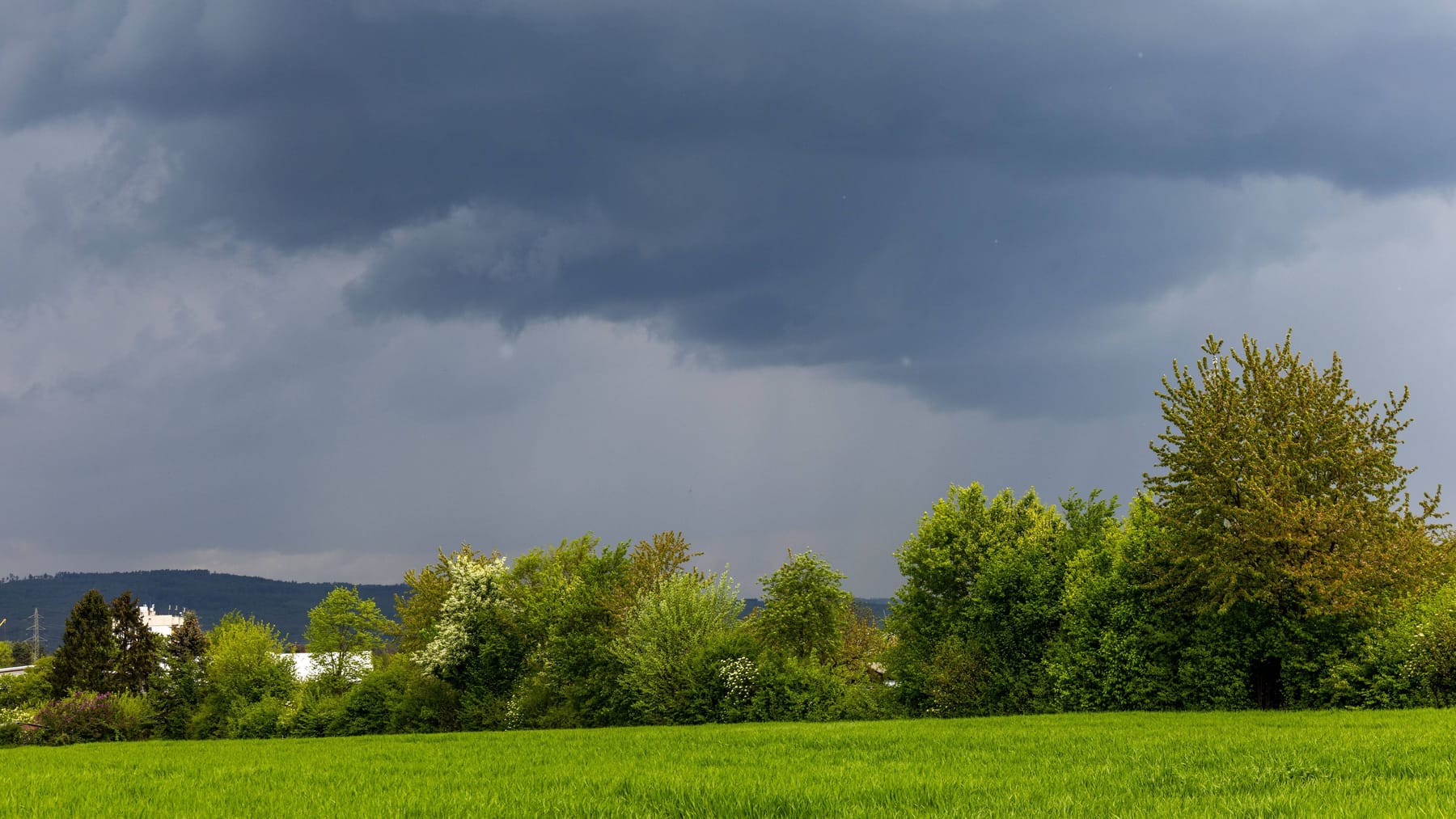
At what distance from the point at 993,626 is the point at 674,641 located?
16822 mm

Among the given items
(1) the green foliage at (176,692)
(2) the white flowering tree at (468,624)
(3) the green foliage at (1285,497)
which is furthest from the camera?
(1) the green foliage at (176,692)

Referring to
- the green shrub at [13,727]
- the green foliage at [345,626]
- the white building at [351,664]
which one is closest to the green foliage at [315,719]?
the white building at [351,664]

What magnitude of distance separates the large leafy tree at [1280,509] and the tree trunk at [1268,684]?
0.06 metres

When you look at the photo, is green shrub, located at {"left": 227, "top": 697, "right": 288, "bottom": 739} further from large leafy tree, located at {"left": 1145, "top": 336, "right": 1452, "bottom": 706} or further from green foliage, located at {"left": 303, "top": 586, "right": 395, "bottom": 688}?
large leafy tree, located at {"left": 1145, "top": 336, "right": 1452, "bottom": 706}

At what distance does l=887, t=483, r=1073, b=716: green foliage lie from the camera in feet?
159

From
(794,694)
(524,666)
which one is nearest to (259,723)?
(524,666)

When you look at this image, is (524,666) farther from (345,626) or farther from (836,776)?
(836,776)

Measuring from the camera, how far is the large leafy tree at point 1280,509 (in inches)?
1438

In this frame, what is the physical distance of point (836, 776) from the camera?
14242 mm

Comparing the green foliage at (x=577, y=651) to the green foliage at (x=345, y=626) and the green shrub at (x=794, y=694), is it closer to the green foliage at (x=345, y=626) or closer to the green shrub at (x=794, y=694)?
the green shrub at (x=794, y=694)

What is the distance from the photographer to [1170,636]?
138ft

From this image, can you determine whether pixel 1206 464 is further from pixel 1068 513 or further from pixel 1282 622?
pixel 1068 513

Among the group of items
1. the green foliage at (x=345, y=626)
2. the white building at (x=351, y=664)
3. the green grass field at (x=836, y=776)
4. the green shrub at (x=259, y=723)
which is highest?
the green grass field at (x=836, y=776)

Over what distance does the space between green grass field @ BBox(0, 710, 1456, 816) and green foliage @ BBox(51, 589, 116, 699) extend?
62636 mm
